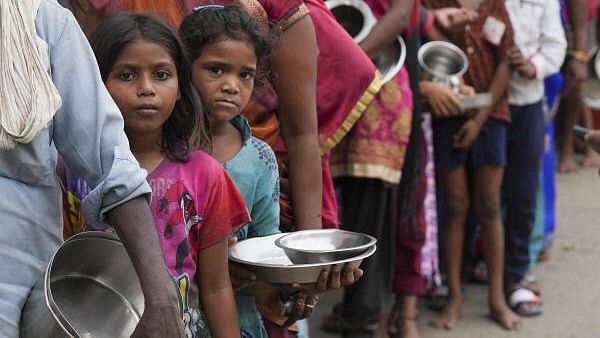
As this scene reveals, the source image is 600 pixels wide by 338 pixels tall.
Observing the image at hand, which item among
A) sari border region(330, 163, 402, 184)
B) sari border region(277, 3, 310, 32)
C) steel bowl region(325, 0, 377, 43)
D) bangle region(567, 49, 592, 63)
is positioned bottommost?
sari border region(330, 163, 402, 184)

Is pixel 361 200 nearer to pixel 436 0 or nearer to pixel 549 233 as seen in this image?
pixel 436 0

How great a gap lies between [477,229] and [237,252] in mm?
3120

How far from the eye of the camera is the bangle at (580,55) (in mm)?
5852

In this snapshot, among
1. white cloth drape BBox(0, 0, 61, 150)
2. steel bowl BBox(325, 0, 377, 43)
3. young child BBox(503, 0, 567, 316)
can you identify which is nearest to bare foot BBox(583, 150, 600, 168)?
young child BBox(503, 0, 567, 316)

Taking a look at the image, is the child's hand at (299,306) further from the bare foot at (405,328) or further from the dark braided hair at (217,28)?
the bare foot at (405,328)

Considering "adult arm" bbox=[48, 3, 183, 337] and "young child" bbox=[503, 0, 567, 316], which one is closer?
"adult arm" bbox=[48, 3, 183, 337]

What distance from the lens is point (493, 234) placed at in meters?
5.11

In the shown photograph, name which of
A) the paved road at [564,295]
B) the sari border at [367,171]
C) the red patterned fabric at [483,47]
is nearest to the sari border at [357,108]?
the sari border at [367,171]

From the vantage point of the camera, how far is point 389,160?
4.25m

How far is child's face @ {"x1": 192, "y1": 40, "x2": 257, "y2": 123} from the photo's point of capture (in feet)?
8.62

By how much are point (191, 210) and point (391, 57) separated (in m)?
2.20

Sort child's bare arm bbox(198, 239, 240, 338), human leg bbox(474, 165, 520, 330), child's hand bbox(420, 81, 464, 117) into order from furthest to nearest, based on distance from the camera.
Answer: human leg bbox(474, 165, 520, 330) < child's hand bbox(420, 81, 464, 117) < child's bare arm bbox(198, 239, 240, 338)

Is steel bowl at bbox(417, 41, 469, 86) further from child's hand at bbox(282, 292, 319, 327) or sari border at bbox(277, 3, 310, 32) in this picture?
child's hand at bbox(282, 292, 319, 327)

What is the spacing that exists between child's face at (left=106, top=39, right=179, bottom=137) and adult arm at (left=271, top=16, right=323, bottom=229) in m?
0.57
